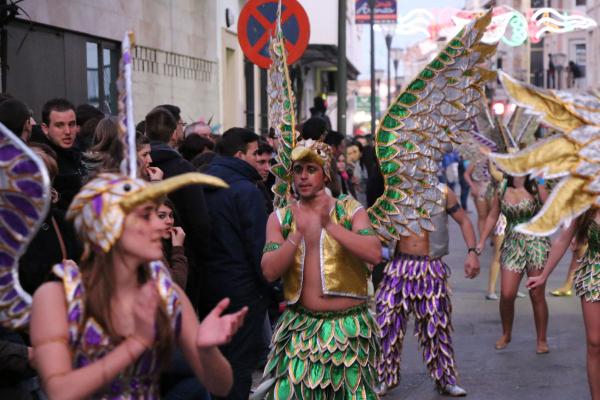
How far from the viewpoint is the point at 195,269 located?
634 centimetres

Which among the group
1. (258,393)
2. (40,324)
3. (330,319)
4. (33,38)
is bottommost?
(258,393)

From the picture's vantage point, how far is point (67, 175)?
5.88 m

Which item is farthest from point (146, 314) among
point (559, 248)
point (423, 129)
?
point (559, 248)

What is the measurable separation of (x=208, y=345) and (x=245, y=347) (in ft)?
10.3

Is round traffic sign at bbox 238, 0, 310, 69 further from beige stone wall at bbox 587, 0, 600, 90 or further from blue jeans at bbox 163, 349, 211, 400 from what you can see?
beige stone wall at bbox 587, 0, 600, 90

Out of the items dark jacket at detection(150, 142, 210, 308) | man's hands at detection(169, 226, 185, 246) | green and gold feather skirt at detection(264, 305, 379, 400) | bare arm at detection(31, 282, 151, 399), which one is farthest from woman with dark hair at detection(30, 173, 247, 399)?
dark jacket at detection(150, 142, 210, 308)

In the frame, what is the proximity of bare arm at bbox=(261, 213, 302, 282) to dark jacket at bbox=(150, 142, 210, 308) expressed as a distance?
499 mm

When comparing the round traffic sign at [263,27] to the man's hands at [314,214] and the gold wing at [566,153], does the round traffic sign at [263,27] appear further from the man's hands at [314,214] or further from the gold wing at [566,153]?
the gold wing at [566,153]

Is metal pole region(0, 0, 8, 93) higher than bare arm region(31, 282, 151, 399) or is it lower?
higher

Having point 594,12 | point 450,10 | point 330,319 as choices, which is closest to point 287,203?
point 330,319

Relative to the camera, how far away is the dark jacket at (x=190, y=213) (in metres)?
6.00

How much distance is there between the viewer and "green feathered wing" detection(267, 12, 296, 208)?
6.16 m

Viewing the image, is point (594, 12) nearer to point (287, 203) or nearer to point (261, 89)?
point (261, 89)

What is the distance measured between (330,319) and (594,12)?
50043 millimetres
